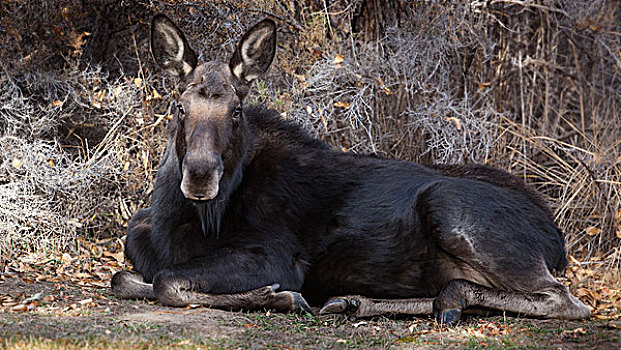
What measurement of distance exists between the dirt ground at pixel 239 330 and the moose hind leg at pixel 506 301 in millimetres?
85

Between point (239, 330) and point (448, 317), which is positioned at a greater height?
point (239, 330)

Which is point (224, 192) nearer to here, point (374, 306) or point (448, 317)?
point (374, 306)

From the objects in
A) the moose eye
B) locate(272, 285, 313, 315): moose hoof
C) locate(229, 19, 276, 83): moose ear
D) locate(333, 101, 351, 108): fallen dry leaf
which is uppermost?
locate(229, 19, 276, 83): moose ear

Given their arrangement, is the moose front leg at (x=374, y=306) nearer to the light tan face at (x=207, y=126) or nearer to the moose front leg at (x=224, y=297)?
the moose front leg at (x=224, y=297)

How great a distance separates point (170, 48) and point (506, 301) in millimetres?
3542

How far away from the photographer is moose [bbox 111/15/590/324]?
19.0 ft

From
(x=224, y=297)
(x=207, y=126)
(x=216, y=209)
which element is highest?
(x=207, y=126)

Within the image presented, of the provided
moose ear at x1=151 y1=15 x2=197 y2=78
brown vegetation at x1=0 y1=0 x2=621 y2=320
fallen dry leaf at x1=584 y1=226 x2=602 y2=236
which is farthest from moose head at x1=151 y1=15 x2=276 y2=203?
fallen dry leaf at x1=584 y1=226 x2=602 y2=236

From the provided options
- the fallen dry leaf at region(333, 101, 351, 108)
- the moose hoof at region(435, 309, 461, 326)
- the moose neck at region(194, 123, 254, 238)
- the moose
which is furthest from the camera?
the fallen dry leaf at region(333, 101, 351, 108)

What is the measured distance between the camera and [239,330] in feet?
16.5

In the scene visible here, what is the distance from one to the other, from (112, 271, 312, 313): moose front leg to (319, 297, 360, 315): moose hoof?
5.9 inches

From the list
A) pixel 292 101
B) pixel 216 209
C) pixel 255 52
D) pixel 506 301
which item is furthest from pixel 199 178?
pixel 292 101

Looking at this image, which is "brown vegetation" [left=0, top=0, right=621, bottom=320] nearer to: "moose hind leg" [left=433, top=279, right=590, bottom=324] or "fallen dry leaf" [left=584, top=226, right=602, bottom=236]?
"fallen dry leaf" [left=584, top=226, right=602, bottom=236]

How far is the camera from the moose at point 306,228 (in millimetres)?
5793
